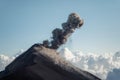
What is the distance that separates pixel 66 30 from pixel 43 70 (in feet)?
73.1

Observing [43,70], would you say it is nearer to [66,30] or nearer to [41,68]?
[41,68]

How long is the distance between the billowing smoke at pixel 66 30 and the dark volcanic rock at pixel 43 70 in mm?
15207

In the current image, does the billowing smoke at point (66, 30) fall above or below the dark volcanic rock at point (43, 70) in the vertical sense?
above

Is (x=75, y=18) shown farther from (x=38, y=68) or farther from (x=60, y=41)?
(x=38, y=68)

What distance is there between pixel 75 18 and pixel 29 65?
2298 centimetres

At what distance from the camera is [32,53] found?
2667 inches

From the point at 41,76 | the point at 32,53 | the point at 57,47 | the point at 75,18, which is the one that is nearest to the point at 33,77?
the point at 41,76

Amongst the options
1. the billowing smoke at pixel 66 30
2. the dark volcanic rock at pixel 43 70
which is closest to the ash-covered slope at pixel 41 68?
the dark volcanic rock at pixel 43 70

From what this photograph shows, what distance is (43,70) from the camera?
6400cm

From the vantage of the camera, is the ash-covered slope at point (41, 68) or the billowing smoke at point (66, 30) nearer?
the ash-covered slope at point (41, 68)

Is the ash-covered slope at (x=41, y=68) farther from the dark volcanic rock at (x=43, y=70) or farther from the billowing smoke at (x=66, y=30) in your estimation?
the billowing smoke at (x=66, y=30)

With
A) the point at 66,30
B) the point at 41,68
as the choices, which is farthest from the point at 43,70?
the point at 66,30

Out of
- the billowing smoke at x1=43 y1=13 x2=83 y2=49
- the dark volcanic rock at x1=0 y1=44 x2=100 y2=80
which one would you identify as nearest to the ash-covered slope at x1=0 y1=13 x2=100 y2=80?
the dark volcanic rock at x1=0 y1=44 x2=100 y2=80

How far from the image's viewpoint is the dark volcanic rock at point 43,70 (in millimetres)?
63938
